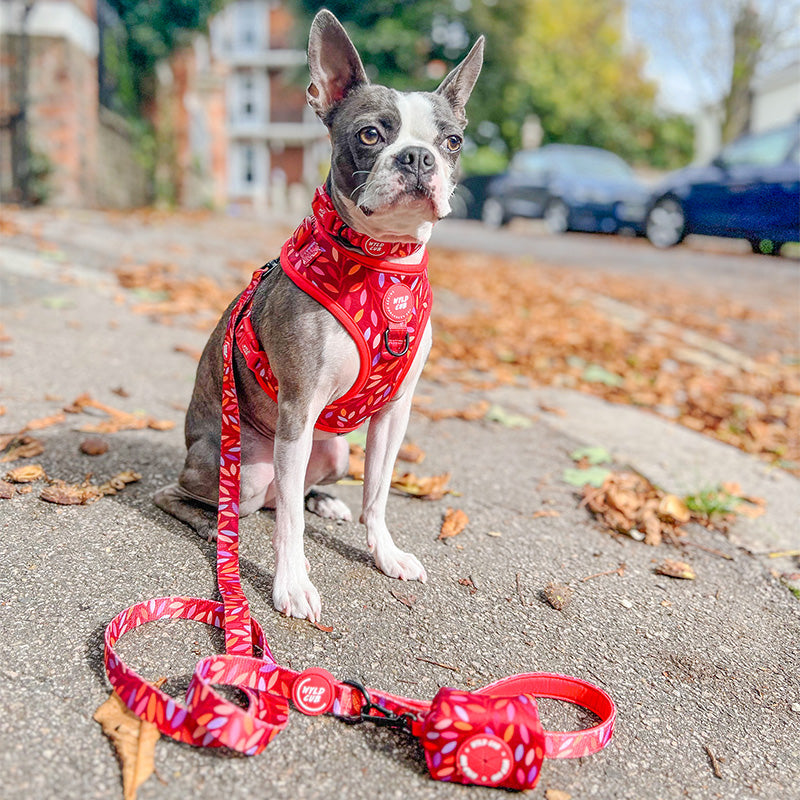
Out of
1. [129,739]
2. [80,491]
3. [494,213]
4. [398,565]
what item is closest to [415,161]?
[398,565]

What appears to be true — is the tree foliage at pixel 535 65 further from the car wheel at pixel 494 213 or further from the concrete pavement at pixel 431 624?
the concrete pavement at pixel 431 624

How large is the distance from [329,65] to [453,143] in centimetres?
49

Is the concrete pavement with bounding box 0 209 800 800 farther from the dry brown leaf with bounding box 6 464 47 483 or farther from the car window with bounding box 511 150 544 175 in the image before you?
the car window with bounding box 511 150 544 175

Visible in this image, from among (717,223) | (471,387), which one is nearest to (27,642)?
(471,387)

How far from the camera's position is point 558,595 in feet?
9.24

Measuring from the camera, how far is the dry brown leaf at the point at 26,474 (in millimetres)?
3135

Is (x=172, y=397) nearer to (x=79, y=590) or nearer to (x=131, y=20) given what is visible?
(x=79, y=590)

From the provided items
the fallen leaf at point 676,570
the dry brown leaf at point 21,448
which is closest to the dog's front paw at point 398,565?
the fallen leaf at point 676,570

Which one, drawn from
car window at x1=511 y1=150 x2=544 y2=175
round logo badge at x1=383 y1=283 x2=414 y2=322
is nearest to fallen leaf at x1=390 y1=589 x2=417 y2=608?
round logo badge at x1=383 y1=283 x2=414 y2=322

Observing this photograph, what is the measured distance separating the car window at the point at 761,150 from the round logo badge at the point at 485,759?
1234 centimetres

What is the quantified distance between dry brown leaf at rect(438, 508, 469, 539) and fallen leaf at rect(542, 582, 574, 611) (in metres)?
0.50

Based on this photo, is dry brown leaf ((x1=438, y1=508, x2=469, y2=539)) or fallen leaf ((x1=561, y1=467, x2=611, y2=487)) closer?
dry brown leaf ((x1=438, y1=508, x2=469, y2=539))

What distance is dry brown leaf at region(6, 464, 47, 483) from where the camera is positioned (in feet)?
10.3

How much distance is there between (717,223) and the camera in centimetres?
1330
